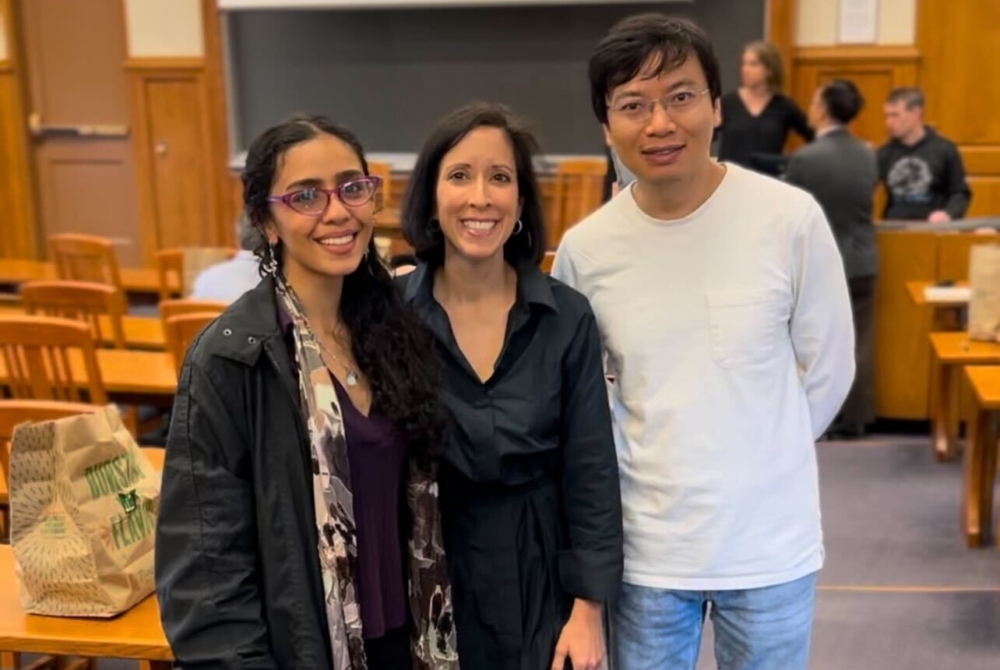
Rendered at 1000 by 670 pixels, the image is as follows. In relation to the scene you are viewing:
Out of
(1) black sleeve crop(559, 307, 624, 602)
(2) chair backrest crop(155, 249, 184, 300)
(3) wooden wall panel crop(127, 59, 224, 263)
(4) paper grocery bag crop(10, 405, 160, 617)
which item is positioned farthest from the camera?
(3) wooden wall panel crop(127, 59, 224, 263)

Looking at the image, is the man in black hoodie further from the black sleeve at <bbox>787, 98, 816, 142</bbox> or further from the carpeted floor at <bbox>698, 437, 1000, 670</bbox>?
the carpeted floor at <bbox>698, 437, 1000, 670</bbox>

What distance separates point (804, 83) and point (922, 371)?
2213 millimetres

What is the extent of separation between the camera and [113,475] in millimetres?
1911

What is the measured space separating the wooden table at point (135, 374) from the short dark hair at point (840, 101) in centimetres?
279

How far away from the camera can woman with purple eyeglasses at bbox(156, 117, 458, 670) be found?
1.44 m

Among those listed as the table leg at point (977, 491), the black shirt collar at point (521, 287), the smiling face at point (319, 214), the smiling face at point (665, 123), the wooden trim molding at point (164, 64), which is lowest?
the table leg at point (977, 491)

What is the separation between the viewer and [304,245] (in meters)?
1.50

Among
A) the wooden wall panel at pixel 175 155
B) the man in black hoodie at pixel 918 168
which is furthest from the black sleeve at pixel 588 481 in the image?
the wooden wall panel at pixel 175 155

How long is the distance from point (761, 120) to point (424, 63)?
216 cm

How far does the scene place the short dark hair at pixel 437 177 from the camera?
164 centimetres

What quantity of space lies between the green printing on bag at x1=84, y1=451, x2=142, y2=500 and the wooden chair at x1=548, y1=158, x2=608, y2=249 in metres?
4.57

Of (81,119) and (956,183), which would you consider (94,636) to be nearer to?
(956,183)

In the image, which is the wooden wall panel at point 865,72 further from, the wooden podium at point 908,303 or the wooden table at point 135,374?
the wooden table at point 135,374

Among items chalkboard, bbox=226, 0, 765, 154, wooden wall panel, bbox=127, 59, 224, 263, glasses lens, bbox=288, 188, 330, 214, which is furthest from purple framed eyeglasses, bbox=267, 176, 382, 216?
wooden wall panel, bbox=127, 59, 224, 263
